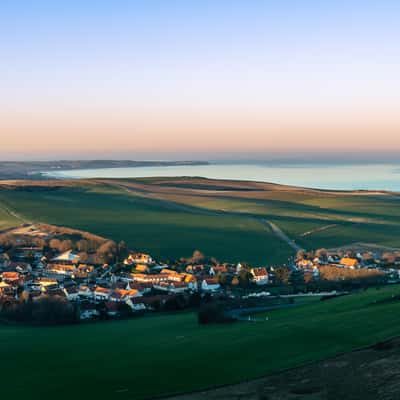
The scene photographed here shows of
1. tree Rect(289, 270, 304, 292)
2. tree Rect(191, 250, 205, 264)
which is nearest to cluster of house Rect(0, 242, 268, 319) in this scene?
tree Rect(191, 250, 205, 264)

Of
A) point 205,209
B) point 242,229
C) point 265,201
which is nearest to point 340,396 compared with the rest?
point 242,229

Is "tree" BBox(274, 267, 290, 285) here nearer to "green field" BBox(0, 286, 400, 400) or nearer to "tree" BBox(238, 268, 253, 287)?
"tree" BBox(238, 268, 253, 287)

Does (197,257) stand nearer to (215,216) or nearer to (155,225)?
(155,225)

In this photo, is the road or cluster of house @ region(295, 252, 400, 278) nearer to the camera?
cluster of house @ region(295, 252, 400, 278)

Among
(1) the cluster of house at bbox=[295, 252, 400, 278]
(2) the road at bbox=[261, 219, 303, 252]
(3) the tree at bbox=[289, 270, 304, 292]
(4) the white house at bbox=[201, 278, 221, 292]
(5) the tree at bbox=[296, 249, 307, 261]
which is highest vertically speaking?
(2) the road at bbox=[261, 219, 303, 252]

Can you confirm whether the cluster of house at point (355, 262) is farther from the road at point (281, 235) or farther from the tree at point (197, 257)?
the tree at point (197, 257)

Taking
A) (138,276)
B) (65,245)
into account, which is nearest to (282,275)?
(138,276)

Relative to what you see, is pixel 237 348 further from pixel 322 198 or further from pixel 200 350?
pixel 322 198
